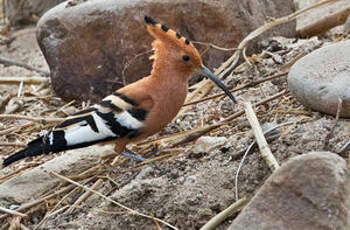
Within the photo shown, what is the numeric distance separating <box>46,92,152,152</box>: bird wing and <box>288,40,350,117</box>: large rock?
2.24 feet

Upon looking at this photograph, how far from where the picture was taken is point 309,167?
184 cm

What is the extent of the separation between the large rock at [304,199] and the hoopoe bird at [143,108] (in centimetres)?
93

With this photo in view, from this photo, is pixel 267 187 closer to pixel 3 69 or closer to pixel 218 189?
pixel 218 189

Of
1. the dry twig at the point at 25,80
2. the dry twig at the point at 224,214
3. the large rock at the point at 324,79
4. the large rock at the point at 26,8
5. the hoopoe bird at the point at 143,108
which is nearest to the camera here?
the dry twig at the point at 224,214

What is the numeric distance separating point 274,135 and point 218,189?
356mm

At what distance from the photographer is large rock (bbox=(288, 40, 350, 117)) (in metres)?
2.45

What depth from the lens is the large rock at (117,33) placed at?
12.5ft

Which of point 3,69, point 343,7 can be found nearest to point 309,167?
point 343,7

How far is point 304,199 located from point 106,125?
3.96ft

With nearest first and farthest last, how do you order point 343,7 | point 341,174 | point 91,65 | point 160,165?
point 341,174
point 160,165
point 91,65
point 343,7

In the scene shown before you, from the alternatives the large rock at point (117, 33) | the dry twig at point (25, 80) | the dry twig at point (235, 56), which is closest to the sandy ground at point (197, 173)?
the dry twig at point (235, 56)

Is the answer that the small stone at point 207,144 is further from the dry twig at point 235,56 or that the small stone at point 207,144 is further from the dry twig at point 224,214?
the dry twig at point 235,56

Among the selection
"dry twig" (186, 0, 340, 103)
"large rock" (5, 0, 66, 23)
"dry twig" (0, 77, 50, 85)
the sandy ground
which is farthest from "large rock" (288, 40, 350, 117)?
"large rock" (5, 0, 66, 23)

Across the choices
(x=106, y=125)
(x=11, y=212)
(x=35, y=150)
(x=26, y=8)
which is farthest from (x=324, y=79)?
(x=26, y=8)
